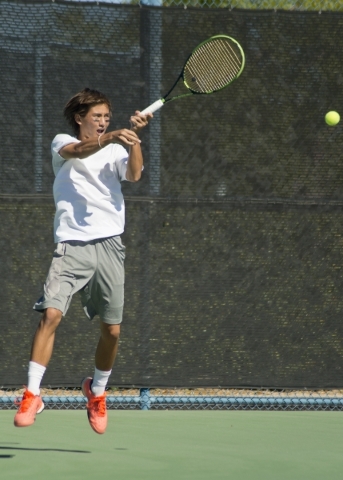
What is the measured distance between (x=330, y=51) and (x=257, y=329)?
163 cm

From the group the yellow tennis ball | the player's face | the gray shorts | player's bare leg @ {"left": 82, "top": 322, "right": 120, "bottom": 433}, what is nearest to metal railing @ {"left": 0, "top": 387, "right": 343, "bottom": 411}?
player's bare leg @ {"left": 82, "top": 322, "right": 120, "bottom": 433}

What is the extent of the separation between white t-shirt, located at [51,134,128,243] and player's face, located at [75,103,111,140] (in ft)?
0.33

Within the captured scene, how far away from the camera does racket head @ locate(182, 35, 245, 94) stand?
4348mm

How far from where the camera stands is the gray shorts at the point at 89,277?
378cm

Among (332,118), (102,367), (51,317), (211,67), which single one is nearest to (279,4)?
(332,118)

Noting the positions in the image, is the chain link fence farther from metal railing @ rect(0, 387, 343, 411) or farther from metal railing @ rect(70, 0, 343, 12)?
metal railing @ rect(0, 387, 343, 411)

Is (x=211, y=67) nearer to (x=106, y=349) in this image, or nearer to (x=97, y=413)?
(x=106, y=349)

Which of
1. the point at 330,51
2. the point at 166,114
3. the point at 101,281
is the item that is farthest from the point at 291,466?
the point at 330,51

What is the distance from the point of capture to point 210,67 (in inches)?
172

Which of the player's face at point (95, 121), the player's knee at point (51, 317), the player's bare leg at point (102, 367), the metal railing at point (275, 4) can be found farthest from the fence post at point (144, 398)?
the metal railing at point (275, 4)

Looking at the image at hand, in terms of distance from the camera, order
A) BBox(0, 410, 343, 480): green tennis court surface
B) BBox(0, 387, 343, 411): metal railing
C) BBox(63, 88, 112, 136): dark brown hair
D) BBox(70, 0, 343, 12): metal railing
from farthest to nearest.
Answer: BBox(70, 0, 343, 12): metal railing
BBox(0, 387, 343, 411): metal railing
BBox(63, 88, 112, 136): dark brown hair
BBox(0, 410, 343, 480): green tennis court surface

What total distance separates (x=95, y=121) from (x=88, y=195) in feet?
1.18

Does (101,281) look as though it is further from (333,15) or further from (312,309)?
(333,15)

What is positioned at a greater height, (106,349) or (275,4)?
(275,4)
